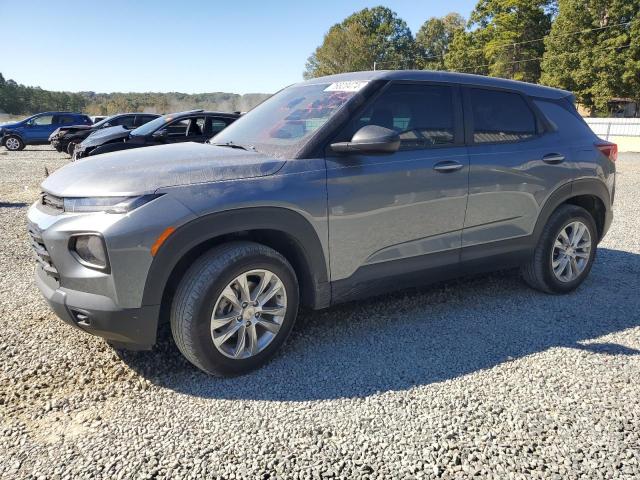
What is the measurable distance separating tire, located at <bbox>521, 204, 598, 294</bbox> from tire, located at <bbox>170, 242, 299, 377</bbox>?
2.37m

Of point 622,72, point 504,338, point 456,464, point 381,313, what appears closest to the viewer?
point 456,464

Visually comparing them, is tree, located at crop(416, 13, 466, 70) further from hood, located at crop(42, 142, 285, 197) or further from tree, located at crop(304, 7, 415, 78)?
hood, located at crop(42, 142, 285, 197)

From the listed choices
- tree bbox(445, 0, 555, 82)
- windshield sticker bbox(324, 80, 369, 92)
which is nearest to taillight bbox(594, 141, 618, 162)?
windshield sticker bbox(324, 80, 369, 92)

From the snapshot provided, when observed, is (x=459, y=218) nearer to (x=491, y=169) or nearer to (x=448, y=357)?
(x=491, y=169)

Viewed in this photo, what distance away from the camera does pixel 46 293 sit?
2789 millimetres

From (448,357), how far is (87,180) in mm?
2489

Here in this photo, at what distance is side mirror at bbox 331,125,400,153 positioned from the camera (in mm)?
3000

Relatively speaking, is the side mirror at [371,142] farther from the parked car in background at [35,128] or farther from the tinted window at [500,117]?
the parked car in background at [35,128]

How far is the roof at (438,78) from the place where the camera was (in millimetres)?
3525

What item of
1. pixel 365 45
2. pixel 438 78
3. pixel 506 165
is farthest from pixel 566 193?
pixel 365 45

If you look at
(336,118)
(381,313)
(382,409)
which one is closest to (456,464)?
(382,409)

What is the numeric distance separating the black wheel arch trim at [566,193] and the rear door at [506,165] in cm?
6

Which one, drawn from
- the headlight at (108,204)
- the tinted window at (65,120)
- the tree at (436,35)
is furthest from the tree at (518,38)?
the headlight at (108,204)

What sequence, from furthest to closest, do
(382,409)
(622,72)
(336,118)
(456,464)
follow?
(622,72)
(336,118)
(382,409)
(456,464)
